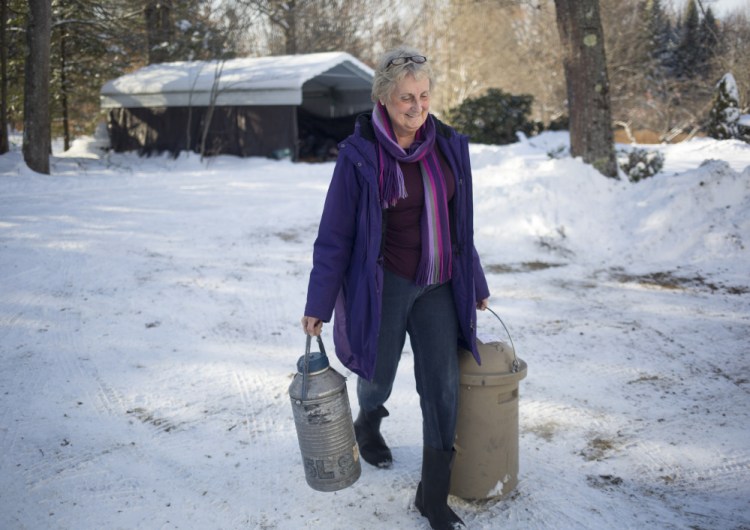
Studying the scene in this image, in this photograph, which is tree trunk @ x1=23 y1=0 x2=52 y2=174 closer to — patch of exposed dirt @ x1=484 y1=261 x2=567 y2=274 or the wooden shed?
the wooden shed

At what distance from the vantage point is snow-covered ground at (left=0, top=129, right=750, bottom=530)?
2957mm

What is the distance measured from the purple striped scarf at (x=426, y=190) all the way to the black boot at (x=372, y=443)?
40.0 inches

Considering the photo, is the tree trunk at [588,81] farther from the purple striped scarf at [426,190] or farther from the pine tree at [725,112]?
the pine tree at [725,112]

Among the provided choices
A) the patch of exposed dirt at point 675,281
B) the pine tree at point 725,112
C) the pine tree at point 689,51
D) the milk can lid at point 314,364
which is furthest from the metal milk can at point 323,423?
the pine tree at point 689,51

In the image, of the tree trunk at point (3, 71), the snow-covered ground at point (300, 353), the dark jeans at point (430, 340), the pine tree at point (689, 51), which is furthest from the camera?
the pine tree at point (689, 51)

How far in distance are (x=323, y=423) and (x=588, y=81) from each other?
8.08 metres

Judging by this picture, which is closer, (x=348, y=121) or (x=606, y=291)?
(x=606, y=291)

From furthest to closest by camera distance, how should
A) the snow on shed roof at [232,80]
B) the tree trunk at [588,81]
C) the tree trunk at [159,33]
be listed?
the tree trunk at [159,33]
the snow on shed roof at [232,80]
the tree trunk at [588,81]

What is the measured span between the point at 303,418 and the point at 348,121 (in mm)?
17741

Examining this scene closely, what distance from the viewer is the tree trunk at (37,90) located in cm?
1167

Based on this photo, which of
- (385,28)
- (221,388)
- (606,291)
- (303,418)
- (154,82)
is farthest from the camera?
(385,28)

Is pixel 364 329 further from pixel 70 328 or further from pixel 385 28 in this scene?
pixel 385 28

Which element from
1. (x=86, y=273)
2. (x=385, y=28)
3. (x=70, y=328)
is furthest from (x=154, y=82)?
(x=385, y=28)

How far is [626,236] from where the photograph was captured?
7.58 m
